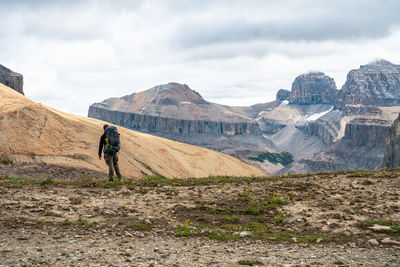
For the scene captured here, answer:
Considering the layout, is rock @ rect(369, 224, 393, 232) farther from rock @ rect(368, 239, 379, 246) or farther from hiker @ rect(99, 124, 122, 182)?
hiker @ rect(99, 124, 122, 182)

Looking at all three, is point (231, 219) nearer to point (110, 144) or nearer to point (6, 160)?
point (110, 144)

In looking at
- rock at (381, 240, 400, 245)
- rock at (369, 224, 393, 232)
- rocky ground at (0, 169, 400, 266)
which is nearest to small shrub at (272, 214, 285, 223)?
rocky ground at (0, 169, 400, 266)

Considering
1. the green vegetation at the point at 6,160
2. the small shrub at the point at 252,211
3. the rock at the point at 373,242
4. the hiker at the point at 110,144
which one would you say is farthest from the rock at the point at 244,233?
the green vegetation at the point at 6,160

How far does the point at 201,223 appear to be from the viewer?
16062 mm

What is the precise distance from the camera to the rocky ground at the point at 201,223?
12164 mm

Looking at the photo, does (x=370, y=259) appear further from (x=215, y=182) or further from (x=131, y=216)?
(x=215, y=182)

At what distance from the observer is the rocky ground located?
12.2 m

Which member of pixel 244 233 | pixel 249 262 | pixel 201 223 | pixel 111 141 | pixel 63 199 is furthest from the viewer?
pixel 111 141

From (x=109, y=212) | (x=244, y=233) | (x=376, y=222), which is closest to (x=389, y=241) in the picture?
(x=376, y=222)

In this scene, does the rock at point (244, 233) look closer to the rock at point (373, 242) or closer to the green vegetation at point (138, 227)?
the green vegetation at point (138, 227)

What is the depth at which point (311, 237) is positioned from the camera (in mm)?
14422

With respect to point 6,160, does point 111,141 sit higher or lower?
higher

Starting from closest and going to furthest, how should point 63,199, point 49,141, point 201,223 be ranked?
point 201,223, point 63,199, point 49,141

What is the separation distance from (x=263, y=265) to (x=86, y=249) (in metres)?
5.78
